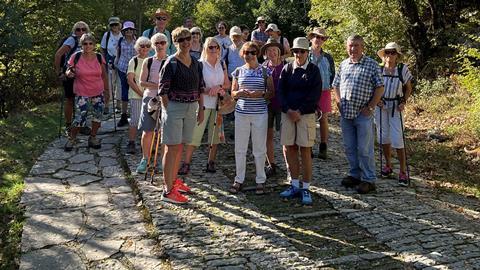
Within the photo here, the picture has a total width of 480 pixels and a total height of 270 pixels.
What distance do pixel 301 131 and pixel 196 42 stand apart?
267cm

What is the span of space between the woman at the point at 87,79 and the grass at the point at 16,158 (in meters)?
0.75

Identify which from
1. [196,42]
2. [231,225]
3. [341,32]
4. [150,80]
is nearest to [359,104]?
[231,225]

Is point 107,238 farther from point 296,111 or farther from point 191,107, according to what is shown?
point 296,111

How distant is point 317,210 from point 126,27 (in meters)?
4.61

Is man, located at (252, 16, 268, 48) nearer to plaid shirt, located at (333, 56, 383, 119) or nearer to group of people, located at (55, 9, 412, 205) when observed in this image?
group of people, located at (55, 9, 412, 205)

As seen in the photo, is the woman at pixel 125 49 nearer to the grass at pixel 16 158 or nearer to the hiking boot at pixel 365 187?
the grass at pixel 16 158

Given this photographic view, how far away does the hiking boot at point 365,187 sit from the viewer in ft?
19.0

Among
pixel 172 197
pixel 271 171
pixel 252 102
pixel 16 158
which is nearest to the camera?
pixel 172 197

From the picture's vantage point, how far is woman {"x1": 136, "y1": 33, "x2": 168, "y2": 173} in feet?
19.3

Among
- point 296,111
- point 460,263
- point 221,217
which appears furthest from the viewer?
point 296,111

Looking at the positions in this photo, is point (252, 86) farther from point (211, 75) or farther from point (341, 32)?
point (341, 32)

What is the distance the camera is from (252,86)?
5531 mm

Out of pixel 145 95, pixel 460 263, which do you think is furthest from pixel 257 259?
pixel 145 95

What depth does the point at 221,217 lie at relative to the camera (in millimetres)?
5004
